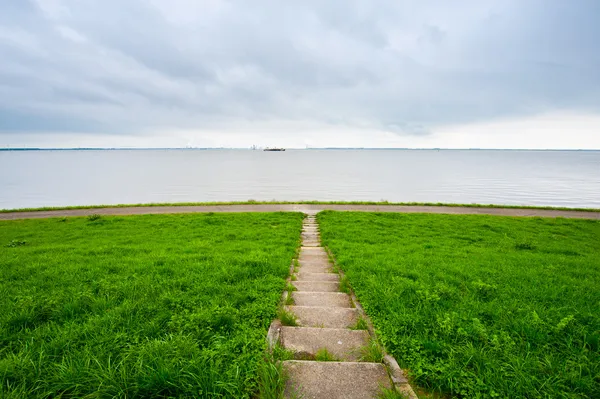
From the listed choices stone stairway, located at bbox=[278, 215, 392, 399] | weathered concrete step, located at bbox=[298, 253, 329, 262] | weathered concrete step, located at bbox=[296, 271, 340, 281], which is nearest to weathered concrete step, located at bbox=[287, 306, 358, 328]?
stone stairway, located at bbox=[278, 215, 392, 399]

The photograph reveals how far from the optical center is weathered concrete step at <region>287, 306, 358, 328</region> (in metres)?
4.15

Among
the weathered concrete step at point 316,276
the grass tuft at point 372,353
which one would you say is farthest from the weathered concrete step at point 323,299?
the grass tuft at point 372,353

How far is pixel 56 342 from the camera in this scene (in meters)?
3.35

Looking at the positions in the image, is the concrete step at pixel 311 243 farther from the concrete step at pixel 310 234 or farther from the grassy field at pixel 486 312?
the concrete step at pixel 310 234

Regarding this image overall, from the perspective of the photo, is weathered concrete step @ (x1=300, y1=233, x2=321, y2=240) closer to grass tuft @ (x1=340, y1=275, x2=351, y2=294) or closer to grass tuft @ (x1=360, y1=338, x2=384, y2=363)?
grass tuft @ (x1=340, y1=275, x2=351, y2=294)

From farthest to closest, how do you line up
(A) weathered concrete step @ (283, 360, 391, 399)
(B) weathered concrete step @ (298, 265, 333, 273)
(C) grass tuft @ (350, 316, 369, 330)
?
(B) weathered concrete step @ (298, 265, 333, 273) → (C) grass tuft @ (350, 316, 369, 330) → (A) weathered concrete step @ (283, 360, 391, 399)

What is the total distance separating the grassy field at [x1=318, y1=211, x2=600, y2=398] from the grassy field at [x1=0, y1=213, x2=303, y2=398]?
1.92m

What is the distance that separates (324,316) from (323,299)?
0.79 m

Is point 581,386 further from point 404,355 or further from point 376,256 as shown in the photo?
point 376,256

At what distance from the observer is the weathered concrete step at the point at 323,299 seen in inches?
194

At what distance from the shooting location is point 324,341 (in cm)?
361

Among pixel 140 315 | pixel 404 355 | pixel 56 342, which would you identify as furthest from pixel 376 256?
pixel 56 342

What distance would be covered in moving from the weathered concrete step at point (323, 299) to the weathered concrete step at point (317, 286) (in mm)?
290

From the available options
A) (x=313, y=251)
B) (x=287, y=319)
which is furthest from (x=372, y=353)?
(x=313, y=251)
